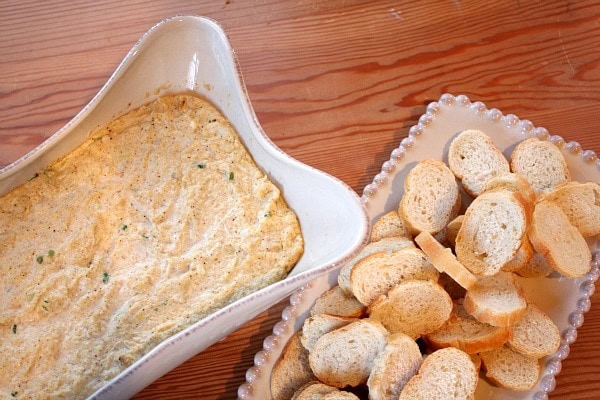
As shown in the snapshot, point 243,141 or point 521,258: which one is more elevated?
point 243,141

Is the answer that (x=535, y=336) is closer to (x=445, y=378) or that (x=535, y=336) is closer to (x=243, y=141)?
(x=445, y=378)

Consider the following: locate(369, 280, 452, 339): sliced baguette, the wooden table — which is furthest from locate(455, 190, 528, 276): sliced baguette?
the wooden table

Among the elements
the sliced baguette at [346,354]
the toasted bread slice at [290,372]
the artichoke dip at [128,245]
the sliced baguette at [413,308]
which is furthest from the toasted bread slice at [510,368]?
the artichoke dip at [128,245]

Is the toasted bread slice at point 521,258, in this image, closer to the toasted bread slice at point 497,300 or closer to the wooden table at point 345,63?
the toasted bread slice at point 497,300

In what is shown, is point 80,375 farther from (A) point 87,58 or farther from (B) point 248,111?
(A) point 87,58

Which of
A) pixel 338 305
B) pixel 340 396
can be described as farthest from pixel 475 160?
pixel 340 396

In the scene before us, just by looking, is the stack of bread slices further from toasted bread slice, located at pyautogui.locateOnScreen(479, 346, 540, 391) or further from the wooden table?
the wooden table

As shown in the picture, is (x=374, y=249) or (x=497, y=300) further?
(x=374, y=249)
